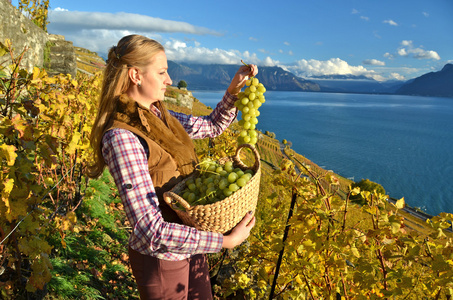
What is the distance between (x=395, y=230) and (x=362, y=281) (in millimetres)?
391

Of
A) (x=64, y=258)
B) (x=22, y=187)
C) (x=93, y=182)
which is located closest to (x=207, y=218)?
(x=22, y=187)

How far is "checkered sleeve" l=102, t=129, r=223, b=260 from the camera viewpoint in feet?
4.68

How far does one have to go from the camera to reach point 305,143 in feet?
245

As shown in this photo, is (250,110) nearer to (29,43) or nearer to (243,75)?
(243,75)

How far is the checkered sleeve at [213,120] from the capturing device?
2.39 metres

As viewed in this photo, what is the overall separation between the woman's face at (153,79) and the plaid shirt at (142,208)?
35 centimetres

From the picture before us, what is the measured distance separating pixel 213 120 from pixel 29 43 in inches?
245

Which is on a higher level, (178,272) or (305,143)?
(178,272)

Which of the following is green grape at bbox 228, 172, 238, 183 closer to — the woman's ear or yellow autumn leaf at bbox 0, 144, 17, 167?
the woman's ear

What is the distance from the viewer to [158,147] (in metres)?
1.69

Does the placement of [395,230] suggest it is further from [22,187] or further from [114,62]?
[22,187]

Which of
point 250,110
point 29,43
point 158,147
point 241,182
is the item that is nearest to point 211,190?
point 241,182

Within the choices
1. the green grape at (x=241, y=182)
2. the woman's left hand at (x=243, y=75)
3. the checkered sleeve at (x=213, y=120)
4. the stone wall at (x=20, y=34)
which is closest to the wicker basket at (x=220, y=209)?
the green grape at (x=241, y=182)

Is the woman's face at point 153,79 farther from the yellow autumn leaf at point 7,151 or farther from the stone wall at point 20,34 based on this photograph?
the stone wall at point 20,34
